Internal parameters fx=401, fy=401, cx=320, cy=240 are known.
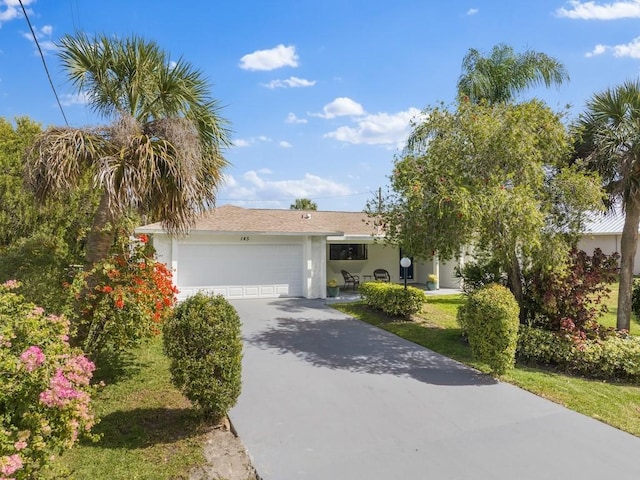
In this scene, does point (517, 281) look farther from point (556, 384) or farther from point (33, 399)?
point (33, 399)

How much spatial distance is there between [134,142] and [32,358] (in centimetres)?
427

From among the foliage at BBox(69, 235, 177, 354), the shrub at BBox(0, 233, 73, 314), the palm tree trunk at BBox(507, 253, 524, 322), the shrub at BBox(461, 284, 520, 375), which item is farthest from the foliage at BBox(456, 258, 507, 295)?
the shrub at BBox(0, 233, 73, 314)

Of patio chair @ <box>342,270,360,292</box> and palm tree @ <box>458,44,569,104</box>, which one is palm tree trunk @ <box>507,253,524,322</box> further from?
patio chair @ <box>342,270,360,292</box>

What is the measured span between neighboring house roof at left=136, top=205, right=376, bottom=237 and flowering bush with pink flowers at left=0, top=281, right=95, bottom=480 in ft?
34.1

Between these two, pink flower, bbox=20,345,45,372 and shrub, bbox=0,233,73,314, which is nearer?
pink flower, bbox=20,345,45,372

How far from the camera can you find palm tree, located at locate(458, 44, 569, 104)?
15141 mm

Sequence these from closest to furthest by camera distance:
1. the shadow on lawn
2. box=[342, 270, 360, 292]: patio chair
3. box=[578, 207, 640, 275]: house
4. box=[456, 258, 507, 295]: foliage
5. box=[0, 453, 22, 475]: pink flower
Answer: box=[0, 453, 22, 475]: pink flower, the shadow on lawn, box=[456, 258, 507, 295]: foliage, box=[342, 270, 360, 292]: patio chair, box=[578, 207, 640, 275]: house

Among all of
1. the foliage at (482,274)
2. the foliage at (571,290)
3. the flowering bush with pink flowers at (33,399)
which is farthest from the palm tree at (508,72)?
the flowering bush with pink flowers at (33,399)

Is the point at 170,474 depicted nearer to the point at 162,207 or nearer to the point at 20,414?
the point at 20,414

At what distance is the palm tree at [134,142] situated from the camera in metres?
6.34

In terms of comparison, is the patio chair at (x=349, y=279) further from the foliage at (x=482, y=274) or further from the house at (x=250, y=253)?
the foliage at (x=482, y=274)

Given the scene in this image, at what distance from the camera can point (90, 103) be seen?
7.74 meters

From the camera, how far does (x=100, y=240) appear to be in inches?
280

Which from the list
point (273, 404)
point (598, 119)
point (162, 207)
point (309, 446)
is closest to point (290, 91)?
point (162, 207)
